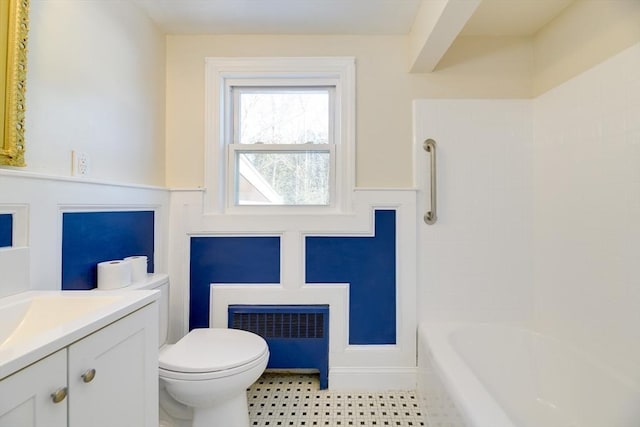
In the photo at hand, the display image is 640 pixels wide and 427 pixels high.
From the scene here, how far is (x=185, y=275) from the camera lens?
6.17 ft

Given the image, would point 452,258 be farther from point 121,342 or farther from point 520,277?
point 121,342

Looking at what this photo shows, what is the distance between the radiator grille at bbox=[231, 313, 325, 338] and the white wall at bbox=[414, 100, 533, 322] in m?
0.62

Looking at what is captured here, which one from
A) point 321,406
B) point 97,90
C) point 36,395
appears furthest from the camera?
point 321,406

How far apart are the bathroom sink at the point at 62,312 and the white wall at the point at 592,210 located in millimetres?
1817

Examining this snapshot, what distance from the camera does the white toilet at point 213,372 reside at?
1.26 meters

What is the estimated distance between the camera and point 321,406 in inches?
67.2

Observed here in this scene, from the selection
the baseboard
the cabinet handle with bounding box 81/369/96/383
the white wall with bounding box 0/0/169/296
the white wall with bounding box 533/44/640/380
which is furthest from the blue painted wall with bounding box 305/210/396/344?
the cabinet handle with bounding box 81/369/96/383

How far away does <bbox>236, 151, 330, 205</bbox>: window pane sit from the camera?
1992mm

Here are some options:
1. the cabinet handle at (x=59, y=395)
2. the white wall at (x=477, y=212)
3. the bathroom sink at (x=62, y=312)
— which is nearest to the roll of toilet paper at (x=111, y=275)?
the bathroom sink at (x=62, y=312)

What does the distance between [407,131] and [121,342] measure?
169 centimetres

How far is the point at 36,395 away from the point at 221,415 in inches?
36.6

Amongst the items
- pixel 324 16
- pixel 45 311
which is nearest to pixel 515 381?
pixel 45 311

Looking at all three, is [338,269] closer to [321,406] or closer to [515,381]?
[321,406]

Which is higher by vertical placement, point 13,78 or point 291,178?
point 13,78
